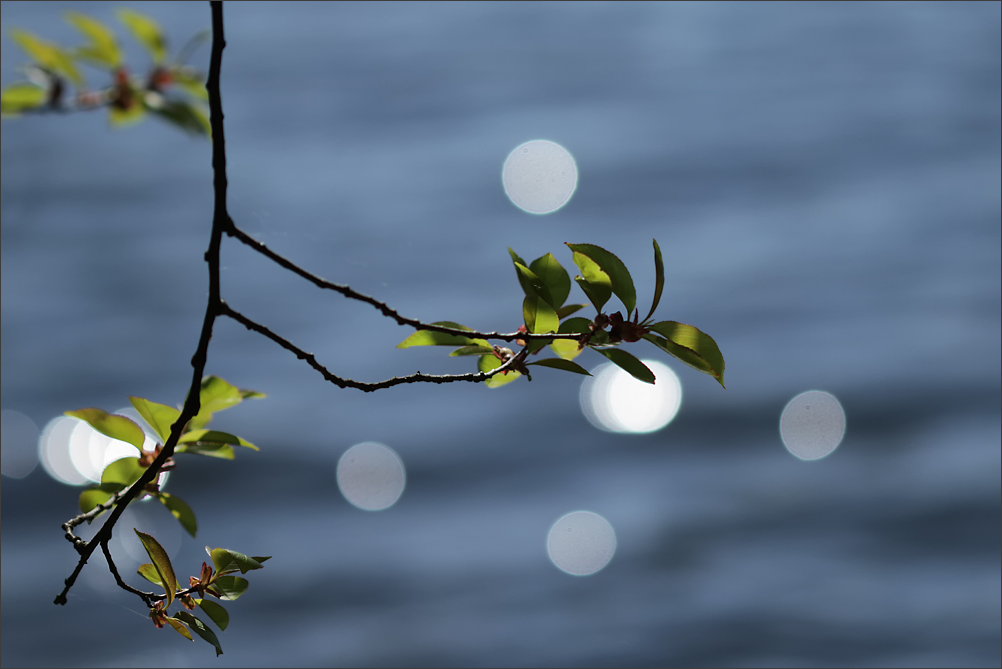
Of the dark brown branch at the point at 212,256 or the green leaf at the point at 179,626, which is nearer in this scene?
the dark brown branch at the point at 212,256

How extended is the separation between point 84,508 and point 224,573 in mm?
112

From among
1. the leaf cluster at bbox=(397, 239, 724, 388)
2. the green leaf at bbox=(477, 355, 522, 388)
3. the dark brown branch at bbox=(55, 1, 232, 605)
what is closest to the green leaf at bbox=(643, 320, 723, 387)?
the leaf cluster at bbox=(397, 239, 724, 388)

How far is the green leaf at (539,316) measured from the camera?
508mm

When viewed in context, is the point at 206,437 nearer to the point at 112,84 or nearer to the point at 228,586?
the point at 228,586

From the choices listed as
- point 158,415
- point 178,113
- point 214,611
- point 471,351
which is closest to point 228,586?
point 214,611

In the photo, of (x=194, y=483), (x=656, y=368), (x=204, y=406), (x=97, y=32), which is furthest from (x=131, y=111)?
(x=656, y=368)

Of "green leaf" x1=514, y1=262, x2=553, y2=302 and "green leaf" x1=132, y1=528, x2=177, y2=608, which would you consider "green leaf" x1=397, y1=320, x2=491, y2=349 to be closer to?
"green leaf" x1=514, y1=262, x2=553, y2=302

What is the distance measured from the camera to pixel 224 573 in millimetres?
541

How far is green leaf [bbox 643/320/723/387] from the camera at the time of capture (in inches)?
19.1

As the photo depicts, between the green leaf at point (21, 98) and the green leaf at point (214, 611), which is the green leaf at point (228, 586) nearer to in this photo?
the green leaf at point (214, 611)

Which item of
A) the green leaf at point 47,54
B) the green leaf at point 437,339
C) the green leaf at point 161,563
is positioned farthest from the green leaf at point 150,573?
the green leaf at point 47,54

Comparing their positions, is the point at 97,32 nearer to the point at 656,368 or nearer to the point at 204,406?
the point at 204,406

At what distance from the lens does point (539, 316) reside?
516 mm

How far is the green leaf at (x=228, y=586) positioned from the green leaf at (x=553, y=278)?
0.29 metres
